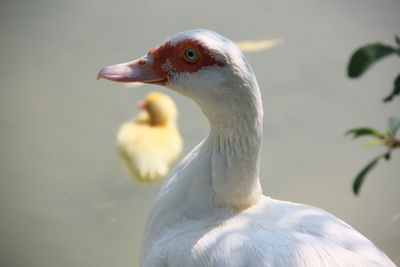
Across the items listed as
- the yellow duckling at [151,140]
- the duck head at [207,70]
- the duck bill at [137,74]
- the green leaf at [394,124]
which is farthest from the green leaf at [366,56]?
the yellow duckling at [151,140]

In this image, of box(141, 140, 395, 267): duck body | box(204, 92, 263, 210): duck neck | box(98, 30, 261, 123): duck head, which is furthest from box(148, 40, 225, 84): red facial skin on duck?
box(141, 140, 395, 267): duck body

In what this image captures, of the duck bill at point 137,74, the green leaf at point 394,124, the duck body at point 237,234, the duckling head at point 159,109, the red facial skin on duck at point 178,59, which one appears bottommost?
the duck body at point 237,234

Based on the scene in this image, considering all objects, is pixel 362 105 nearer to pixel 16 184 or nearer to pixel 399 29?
pixel 399 29

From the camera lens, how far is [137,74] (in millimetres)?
1540

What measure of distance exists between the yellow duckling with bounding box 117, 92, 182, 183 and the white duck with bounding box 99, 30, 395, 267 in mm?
1075

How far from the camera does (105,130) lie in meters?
2.96

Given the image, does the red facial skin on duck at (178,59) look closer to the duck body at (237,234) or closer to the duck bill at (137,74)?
the duck bill at (137,74)

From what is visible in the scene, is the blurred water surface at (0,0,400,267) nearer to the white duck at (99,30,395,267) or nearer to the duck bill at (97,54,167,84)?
the white duck at (99,30,395,267)

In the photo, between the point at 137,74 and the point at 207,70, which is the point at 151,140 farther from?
the point at 207,70

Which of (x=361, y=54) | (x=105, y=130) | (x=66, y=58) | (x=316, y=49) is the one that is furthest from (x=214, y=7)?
(x=361, y=54)

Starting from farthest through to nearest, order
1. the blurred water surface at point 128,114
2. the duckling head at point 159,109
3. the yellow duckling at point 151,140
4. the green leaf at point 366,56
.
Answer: the duckling head at point 159,109
the yellow duckling at point 151,140
the blurred water surface at point 128,114
the green leaf at point 366,56

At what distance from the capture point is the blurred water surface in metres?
2.51

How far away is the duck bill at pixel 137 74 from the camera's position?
1529 millimetres

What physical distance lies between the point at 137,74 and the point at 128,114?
1.54 m
